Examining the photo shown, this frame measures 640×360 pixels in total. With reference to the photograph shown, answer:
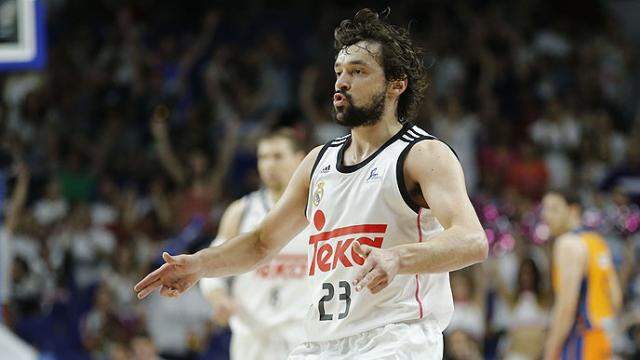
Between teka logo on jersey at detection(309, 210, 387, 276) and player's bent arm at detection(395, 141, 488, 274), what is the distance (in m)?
0.29

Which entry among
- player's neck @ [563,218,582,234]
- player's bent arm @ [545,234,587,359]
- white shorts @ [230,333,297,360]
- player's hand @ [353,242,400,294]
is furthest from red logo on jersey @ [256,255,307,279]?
player's hand @ [353,242,400,294]

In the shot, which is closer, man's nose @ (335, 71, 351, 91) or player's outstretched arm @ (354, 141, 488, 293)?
player's outstretched arm @ (354, 141, 488, 293)

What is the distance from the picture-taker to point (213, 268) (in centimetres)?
520

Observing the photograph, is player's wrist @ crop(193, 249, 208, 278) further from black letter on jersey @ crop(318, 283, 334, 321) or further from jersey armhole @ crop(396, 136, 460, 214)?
jersey armhole @ crop(396, 136, 460, 214)

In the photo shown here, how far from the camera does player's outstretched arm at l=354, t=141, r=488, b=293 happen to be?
4.11 m

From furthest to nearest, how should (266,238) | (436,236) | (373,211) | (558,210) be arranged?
(558,210)
(266,238)
(373,211)
(436,236)

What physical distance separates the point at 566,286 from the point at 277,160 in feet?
8.49

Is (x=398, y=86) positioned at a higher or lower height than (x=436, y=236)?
higher

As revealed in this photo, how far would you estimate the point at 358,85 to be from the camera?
4.98 metres

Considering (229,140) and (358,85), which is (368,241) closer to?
(358,85)

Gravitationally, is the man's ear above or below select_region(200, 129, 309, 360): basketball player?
above

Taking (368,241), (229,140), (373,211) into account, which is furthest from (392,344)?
(229,140)

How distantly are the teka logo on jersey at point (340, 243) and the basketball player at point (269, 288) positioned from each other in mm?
3065

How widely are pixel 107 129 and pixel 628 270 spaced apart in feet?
23.3
